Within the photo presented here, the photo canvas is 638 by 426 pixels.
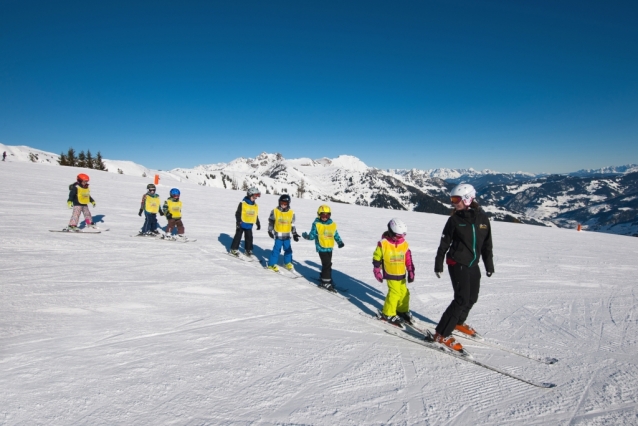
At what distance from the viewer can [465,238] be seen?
413 cm

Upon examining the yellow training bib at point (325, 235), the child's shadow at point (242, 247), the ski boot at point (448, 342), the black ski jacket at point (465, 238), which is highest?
the black ski jacket at point (465, 238)

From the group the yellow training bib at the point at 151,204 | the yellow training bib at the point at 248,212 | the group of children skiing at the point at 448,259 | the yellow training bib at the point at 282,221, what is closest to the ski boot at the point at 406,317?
the group of children skiing at the point at 448,259

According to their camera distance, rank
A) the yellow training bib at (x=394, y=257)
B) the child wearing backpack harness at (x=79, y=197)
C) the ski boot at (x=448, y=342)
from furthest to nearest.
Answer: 1. the child wearing backpack harness at (x=79, y=197)
2. the yellow training bib at (x=394, y=257)
3. the ski boot at (x=448, y=342)

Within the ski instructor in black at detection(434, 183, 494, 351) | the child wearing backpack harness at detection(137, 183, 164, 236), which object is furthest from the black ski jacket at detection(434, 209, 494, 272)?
the child wearing backpack harness at detection(137, 183, 164, 236)

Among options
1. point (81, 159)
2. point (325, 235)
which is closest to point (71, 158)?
point (81, 159)

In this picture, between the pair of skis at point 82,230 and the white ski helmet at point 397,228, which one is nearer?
the white ski helmet at point 397,228

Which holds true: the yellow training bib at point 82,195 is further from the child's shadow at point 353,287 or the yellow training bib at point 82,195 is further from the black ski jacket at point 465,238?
the black ski jacket at point 465,238

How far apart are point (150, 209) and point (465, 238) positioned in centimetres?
961

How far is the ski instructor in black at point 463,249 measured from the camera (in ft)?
13.6

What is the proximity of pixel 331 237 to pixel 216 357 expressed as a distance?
3791 mm

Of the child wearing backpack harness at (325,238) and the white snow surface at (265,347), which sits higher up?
the child wearing backpack harness at (325,238)

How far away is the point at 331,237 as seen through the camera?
6.96 meters

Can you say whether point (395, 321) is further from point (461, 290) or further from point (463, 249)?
point (463, 249)

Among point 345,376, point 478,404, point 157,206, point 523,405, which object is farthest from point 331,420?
point 157,206
